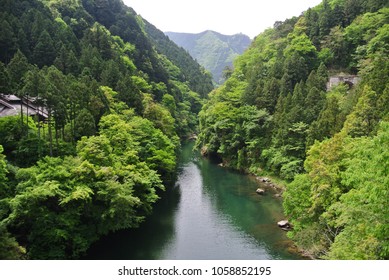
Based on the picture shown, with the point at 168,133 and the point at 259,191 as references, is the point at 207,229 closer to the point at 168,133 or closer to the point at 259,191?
the point at 259,191

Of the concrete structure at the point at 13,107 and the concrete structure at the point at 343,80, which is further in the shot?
the concrete structure at the point at 343,80

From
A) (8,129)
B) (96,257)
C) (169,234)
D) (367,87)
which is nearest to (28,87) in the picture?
(8,129)

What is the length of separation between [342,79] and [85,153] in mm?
34659

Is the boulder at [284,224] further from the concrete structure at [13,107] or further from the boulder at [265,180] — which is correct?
the concrete structure at [13,107]

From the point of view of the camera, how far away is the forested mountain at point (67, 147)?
2170 centimetres

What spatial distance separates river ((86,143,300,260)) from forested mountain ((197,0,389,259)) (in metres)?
3.10

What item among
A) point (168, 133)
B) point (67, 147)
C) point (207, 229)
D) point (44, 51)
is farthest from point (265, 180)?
point (44, 51)

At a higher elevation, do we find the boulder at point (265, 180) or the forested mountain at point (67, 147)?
the forested mountain at point (67, 147)

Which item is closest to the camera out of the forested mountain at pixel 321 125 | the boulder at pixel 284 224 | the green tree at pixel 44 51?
the forested mountain at pixel 321 125

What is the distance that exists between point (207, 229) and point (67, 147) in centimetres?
1230

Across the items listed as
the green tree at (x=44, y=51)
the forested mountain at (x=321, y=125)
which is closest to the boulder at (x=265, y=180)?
the forested mountain at (x=321, y=125)

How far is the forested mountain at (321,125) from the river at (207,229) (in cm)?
310

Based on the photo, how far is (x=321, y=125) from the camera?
3616 cm

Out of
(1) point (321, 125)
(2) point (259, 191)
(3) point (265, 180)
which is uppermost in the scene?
(1) point (321, 125)
